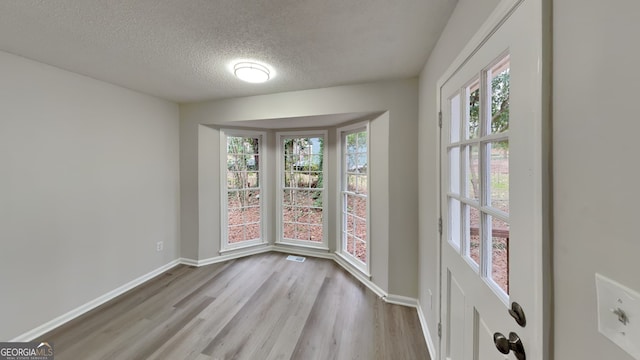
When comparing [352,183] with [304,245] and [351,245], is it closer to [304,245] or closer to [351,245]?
[351,245]

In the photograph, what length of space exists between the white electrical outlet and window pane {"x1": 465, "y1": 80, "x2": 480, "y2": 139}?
28.0 inches

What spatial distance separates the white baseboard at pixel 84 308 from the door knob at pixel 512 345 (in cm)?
321

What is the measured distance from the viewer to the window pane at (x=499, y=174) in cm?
84

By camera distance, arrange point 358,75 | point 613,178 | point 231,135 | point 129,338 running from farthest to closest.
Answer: point 231,135 → point 358,75 → point 129,338 → point 613,178

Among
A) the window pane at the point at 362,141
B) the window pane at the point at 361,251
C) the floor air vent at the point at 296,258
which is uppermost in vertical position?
Answer: the window pane at the point at 362,141

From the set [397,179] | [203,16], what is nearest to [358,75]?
[397,179]

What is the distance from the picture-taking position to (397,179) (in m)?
2.29

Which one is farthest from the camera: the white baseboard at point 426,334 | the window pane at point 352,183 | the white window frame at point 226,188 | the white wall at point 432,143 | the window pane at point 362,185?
the white window frame at point 226,188

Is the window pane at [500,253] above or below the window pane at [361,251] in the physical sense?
above

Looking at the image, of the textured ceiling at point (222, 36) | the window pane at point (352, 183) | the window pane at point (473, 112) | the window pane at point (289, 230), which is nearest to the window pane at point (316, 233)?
the window pane at point (289, 230)

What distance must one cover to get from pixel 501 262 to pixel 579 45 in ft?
2.39

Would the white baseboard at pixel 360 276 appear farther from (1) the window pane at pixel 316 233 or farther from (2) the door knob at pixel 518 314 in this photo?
(2) the door knob at pixel 518 314

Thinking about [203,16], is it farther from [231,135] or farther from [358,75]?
[231,135]

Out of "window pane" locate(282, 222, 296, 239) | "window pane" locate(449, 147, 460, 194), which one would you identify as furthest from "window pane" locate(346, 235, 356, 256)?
"window pane" locate(449, 147, 460, 194)
